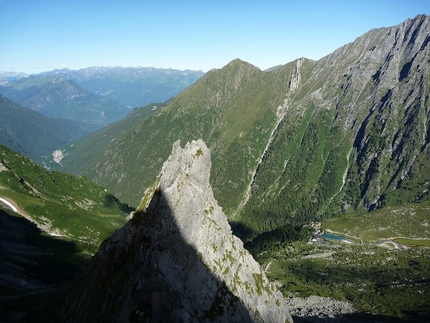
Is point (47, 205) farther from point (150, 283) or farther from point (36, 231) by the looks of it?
point (150, 283)

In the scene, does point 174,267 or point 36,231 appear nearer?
point 174,267

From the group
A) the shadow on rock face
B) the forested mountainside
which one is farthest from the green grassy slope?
the shadow on rock face

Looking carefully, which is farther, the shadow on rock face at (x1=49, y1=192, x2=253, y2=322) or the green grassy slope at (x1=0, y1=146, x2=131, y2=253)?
the green grassy slope at (x1=0, y1=146, x2=131, y2=253)

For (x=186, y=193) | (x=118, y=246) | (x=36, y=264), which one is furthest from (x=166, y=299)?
(x=36, y=264)

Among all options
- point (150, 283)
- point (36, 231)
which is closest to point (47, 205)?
point (36, 231)

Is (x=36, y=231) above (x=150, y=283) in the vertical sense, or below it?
below

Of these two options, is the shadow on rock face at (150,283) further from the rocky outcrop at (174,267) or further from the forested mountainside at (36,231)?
the forested mountainside at (36,231)


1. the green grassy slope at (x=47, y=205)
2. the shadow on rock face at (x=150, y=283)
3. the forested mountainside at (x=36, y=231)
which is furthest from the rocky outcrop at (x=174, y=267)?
the green grassy slope at (x=47, y=205)

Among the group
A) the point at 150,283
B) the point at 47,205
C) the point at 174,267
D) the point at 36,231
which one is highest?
the point at 174,267

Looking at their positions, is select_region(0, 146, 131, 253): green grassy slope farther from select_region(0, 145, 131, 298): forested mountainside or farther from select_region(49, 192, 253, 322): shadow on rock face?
select_region(49, 192, 253, 322): shadow on rock face
